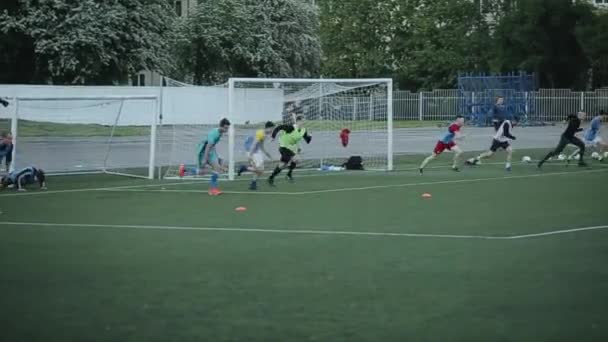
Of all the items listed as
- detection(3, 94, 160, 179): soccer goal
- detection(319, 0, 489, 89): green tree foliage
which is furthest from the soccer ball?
detection(319, 0, 489, 89): green tree foliage

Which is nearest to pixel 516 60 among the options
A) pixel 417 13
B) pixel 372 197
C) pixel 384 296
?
pixel 417 13

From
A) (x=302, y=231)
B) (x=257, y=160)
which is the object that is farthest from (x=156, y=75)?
(x=302, y=231)

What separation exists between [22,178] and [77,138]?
31.3ft

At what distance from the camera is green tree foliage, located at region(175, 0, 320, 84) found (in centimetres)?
6109

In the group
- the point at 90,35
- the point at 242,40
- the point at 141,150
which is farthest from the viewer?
Result: the point at 242,40

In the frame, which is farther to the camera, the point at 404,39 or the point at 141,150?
the point at 404,39

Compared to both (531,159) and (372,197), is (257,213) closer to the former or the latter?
(372,197)

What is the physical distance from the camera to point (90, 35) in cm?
4847

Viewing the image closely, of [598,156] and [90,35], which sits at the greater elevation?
[90,35]

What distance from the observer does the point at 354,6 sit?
79.6 metres

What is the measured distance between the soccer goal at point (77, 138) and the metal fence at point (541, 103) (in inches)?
1111

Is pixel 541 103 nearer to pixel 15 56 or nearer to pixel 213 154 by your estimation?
pixel 15 56

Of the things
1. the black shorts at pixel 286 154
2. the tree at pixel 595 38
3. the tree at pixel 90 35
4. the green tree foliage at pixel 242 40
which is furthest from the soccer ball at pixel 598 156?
the tree at pixel 595 38

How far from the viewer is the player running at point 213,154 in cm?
2138
